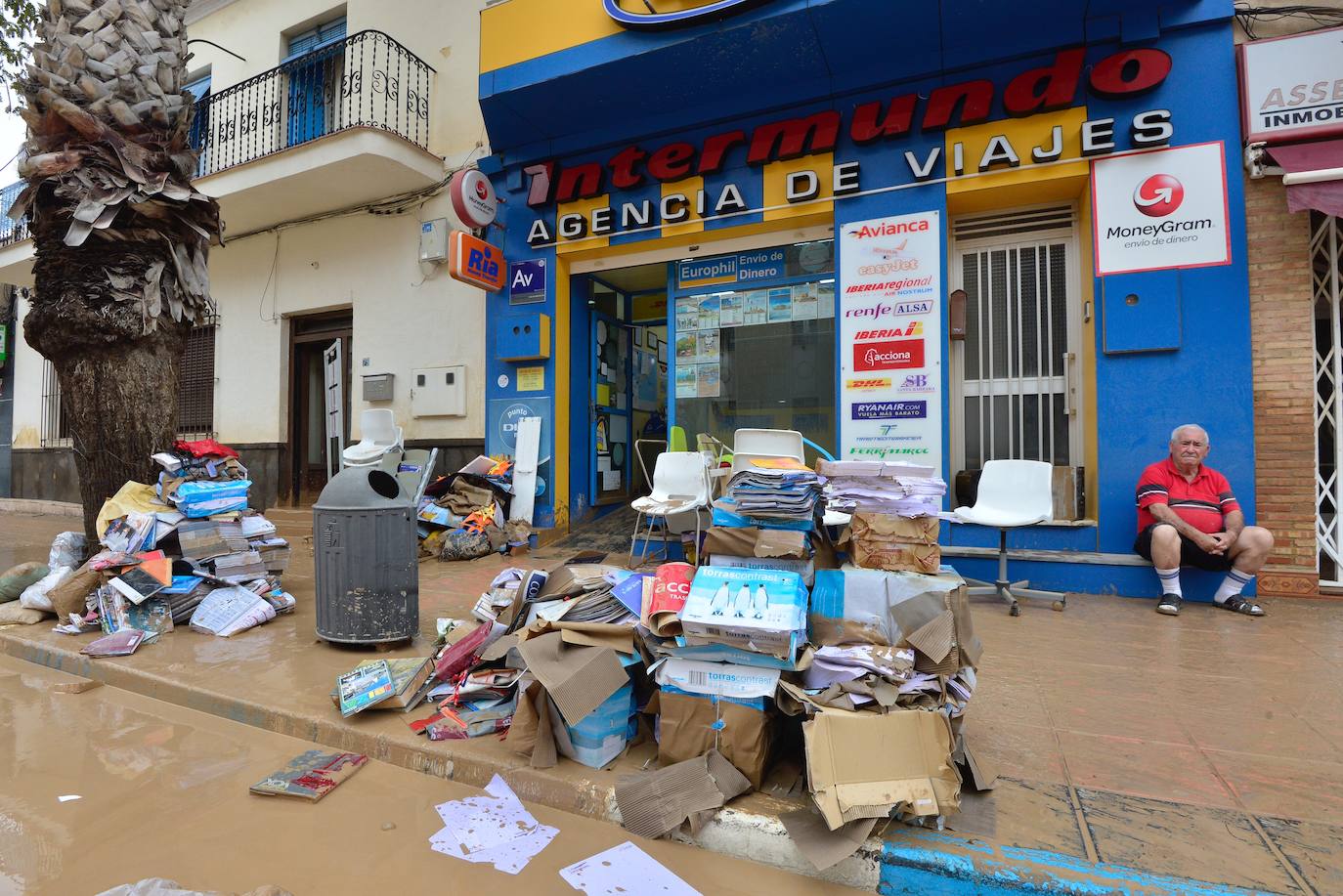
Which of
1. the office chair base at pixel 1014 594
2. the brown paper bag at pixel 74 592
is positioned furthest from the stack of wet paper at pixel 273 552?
the office chair base at pixel 1014 594

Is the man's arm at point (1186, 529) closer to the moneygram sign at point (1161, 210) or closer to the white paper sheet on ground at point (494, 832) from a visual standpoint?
A: the moneygram sign at point (1161, 210)

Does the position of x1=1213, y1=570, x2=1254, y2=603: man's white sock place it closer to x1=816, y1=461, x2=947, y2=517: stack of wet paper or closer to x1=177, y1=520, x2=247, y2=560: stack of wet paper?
x1=816, y1=461, x2=947, y2=517: stack of wet paper

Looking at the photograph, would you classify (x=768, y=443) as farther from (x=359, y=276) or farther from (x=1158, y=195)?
(x=359, y=276)

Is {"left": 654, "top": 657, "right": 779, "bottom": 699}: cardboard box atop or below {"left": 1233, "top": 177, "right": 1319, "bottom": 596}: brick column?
below

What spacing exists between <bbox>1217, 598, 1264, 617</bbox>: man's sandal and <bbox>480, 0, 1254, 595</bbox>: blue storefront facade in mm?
569

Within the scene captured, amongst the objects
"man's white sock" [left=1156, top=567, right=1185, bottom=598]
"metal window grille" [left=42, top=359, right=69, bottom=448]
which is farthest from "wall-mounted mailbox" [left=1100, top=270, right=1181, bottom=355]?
"metal window grille" [left=42, top=359, right=69, bottom=448]

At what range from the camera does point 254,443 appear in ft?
33.1

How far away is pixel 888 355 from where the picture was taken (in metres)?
5.96

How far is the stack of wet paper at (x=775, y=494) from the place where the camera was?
260cm

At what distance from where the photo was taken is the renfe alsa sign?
5.27 meters

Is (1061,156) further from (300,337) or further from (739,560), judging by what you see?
(300,337)

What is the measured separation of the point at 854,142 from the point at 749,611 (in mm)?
5336

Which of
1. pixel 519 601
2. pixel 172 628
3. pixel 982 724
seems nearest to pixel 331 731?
pixel 519 601

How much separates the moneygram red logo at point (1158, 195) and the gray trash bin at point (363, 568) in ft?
20.0
